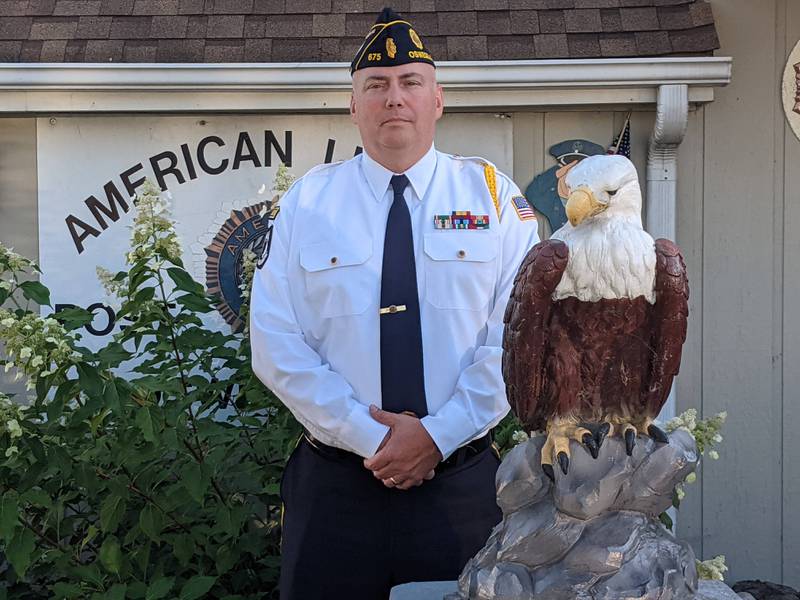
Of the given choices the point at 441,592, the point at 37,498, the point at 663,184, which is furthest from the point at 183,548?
the point at 663,184

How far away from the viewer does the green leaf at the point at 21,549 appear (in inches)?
110

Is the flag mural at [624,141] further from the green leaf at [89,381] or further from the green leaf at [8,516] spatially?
the green leaf at [8,516]

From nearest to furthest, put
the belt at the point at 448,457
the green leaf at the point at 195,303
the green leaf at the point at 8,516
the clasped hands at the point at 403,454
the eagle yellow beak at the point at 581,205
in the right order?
the eagle yellow beak at the point at 581,205 < the clasped hands at the point at 403,454 < the belt at the point at 448,457 < the green leaf at the point at 8,516 < the green leaf at the point at 195,303

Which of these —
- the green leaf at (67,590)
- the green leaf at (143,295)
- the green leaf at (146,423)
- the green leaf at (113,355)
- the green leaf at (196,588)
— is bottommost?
the green leaf at (67,590)

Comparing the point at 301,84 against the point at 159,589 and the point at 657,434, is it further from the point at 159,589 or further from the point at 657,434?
the point at 657,434

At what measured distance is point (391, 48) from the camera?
259 centimetres

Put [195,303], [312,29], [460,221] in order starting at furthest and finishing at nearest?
[312,29], [195,303], [460,221]

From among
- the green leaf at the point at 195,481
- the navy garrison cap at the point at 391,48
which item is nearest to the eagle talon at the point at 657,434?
the navy garrison cap at the point at 391,48

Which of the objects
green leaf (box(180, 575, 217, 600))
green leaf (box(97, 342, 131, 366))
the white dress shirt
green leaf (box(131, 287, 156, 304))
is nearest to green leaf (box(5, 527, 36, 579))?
green leaf (box(180, 575, 217, 600))

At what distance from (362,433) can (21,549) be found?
1.09 meters

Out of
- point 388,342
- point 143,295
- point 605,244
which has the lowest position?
point 388,342

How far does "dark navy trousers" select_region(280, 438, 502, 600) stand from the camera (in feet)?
8.13

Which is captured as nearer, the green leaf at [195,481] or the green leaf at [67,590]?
the green leaf at [195,481]

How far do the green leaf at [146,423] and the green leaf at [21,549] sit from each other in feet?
1.42
